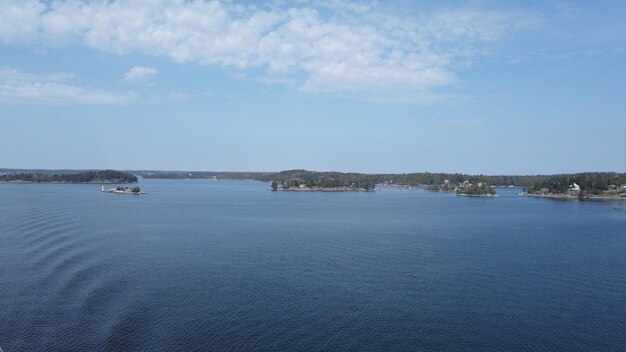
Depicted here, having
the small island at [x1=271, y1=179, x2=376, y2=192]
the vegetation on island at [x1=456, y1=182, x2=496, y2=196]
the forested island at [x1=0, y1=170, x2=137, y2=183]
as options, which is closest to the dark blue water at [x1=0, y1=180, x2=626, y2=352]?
the vegetation on island at [x1=456, y1=182, x2=496, y2=196]

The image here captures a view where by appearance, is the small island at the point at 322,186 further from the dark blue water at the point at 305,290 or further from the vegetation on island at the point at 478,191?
the dark blue water at the point at 305,290

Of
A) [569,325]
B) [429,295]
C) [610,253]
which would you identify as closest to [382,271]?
[429,295]

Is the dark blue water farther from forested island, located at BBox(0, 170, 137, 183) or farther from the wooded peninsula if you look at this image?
forested island, located at BBox(0, 170, 137, 183)

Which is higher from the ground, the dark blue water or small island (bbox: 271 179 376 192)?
small island (bbox: 271 179 376 192)

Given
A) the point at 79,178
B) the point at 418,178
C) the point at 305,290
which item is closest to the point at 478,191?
the point at 418,178

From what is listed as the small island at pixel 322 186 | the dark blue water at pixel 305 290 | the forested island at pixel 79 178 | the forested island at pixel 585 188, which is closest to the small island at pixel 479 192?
the forested island at pixel 585 188

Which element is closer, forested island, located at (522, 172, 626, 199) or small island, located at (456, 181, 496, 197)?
forested island, located at (522, 172, 626, 199)

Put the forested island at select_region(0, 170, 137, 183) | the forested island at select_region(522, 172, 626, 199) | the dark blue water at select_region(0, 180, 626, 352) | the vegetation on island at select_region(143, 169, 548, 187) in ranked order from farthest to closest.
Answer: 1. the vegetation on island at select_region(143, 169, 548, 187)
2. the forested island at select_region(0, 170, 137, 183)
3. the forested island at select_region(522, 172, 626, 199)
4. the dark blue water at select_region(0, 180, 626, 352)
